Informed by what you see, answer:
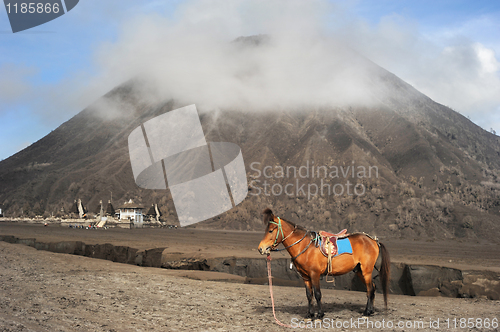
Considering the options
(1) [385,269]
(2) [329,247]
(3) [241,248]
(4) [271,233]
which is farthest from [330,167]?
(4) [271,233]

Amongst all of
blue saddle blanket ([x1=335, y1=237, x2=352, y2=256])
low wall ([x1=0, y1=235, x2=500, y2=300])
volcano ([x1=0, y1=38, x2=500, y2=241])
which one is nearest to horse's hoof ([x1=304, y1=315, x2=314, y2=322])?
blue saddle blanket ([x1=335, y1=237, x2=352, y2=256])

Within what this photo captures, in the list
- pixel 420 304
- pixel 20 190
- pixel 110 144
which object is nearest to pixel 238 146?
pixel 110 144

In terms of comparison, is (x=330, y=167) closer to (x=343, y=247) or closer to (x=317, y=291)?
(x=343, y=247)

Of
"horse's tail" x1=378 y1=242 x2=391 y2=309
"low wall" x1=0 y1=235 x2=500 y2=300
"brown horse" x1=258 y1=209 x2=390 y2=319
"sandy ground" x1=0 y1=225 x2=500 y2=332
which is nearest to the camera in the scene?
"sandy ground" x1=0 y1=225 x2=500 y2=332

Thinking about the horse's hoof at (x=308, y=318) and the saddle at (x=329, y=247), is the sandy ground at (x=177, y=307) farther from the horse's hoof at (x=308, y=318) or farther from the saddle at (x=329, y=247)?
the saddle at (x=329, y=247)

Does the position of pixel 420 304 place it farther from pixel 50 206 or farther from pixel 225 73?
pixel 225 73

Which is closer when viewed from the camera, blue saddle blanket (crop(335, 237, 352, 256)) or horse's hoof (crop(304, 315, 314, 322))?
horse's hoof (crop(304, 315, 314, 322))

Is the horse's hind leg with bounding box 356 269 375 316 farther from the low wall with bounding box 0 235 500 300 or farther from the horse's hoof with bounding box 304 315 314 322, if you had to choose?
the low wall with bounding box 0 235 500 300

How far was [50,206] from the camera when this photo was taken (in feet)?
378

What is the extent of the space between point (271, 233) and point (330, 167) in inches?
3653

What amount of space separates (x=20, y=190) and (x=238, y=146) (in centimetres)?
7590

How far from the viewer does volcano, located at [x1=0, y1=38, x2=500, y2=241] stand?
75938 millimetres

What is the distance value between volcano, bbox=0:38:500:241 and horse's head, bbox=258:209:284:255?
60.7 metres

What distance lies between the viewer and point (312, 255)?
940 cm
